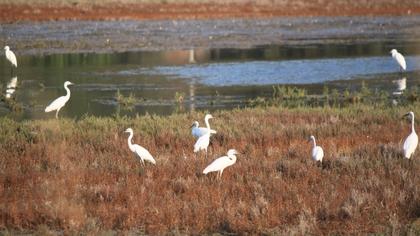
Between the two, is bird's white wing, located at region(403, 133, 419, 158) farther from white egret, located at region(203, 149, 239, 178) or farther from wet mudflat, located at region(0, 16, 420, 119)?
wet mudflat, located at region(0, 16, 420, 119)

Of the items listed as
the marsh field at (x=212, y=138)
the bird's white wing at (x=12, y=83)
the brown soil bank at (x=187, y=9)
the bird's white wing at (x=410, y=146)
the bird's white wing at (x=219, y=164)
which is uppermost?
the bird's white wing at (x=410, y=146)

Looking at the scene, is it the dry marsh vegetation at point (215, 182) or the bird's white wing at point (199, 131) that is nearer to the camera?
the dry marsh vegetation at point (215, 182)

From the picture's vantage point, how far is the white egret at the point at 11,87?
85.7 ft

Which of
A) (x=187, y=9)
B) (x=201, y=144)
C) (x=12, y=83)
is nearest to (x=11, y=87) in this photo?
(x=12, y=83)

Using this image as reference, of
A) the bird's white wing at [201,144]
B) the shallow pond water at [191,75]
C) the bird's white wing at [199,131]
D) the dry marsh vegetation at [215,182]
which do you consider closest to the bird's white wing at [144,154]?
the dry marsh vegetation at [215,182]

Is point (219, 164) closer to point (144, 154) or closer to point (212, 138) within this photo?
point (144, 154)

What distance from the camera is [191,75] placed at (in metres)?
31.4

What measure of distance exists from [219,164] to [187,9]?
201 feet

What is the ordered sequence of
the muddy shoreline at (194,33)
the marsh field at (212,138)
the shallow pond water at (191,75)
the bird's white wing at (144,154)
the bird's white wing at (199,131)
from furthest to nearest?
the muddy shoreline at (194,33) < the shallow pond water at (191,75) < the bird's white wing at (199,131) < the bird's white wing at (144,154) < the marsh field at (212,138)

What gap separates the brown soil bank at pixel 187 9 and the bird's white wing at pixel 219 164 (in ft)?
178

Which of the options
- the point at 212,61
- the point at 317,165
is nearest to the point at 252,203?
the point at 317,165

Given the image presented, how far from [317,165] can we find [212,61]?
24.2 metres

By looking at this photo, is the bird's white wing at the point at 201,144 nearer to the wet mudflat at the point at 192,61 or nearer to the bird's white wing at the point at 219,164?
the bird's white wing at the point at 219,164

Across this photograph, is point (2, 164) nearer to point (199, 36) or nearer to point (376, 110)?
point (376, 110)
